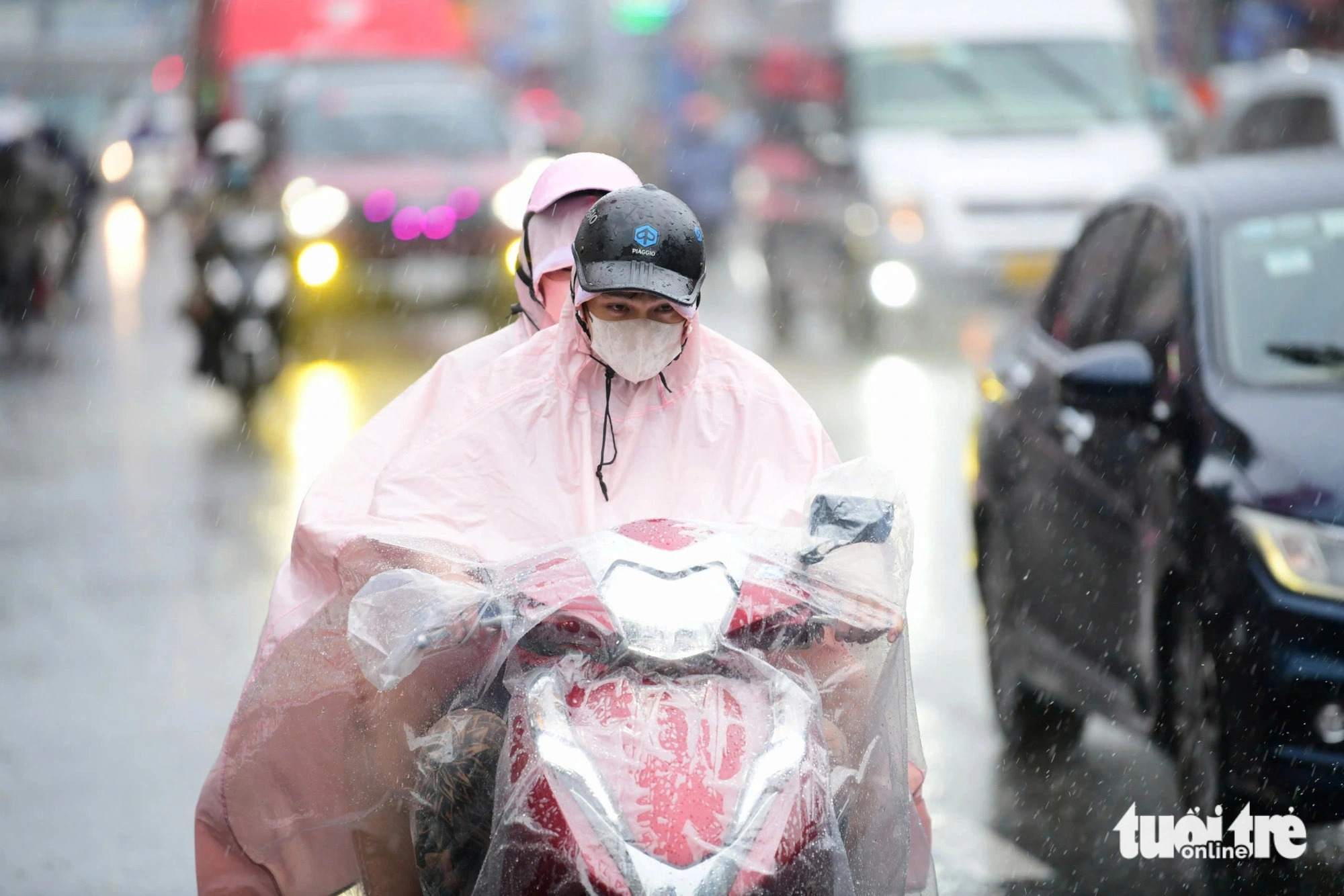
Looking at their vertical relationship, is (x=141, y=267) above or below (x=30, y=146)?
below

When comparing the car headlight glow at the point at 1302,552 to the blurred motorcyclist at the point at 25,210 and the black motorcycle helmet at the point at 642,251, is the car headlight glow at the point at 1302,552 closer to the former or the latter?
the black motorcycle helmet at the point at 642,251

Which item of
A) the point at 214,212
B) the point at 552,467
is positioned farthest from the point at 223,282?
the point at 552,467

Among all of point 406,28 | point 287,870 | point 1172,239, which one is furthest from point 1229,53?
point 287,870

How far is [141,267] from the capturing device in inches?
1118

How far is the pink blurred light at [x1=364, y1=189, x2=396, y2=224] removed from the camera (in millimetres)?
16641

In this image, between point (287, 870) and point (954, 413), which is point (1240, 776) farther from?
point (954, 413)

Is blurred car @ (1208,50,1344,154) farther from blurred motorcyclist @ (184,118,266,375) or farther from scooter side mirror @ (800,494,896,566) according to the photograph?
scooter side mirror @ (800,494,896,566)

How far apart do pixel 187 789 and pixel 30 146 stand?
14.5 meters

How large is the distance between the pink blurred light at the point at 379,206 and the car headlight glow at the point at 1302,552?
41.0 feet

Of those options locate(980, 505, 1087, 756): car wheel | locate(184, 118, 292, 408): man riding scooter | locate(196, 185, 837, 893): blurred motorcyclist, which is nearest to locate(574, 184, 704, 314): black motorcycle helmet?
locate(196, 185, 837, 893): blurred motorcyclist

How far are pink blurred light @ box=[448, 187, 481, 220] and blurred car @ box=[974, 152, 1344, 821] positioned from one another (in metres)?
10.4

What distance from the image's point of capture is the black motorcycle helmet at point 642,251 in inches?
146

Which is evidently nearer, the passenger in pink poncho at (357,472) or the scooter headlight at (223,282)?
the passenger in pink poncho at (357,472)

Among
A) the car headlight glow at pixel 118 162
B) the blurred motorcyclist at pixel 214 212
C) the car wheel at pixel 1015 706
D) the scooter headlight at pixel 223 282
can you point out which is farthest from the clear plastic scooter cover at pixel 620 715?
the car headlight glow at pixel 118 162
